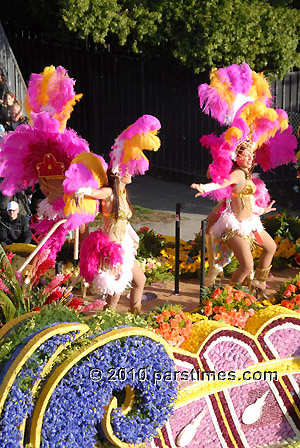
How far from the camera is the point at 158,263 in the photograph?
828 centimetres

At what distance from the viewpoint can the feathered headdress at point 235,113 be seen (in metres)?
6.81

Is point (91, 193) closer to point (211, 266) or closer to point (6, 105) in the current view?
point (211, 266)

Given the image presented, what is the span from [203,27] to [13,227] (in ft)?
18.5

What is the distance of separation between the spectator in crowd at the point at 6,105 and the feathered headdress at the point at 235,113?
12.6 feet

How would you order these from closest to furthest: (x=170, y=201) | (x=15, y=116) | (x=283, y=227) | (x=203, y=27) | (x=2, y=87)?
(x=283, y=227)
(x=15, y=116)
(x=2, y=87)
(x=203, y=27)
(x=170, y=201)

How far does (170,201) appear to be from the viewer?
12914 millimetres

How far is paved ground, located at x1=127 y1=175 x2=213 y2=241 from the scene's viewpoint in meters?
11.0

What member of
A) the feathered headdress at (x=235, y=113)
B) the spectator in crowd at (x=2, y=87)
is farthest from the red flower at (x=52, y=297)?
the spectator in crowd at (x=2, y=87)

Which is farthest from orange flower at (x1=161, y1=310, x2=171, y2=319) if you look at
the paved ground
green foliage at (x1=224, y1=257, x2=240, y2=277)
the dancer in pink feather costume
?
the paved ground

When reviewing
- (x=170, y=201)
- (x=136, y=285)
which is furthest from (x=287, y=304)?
(x=170, y=201)

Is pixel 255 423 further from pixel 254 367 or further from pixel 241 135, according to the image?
pixel 241 135

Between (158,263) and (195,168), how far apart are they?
6.12m

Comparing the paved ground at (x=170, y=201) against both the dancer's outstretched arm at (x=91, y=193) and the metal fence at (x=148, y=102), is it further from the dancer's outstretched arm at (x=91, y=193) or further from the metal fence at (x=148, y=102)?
the dancer's outstretched arm at (x=91, y=193)

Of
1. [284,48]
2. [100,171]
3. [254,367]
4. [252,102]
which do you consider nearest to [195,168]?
[284,48]
